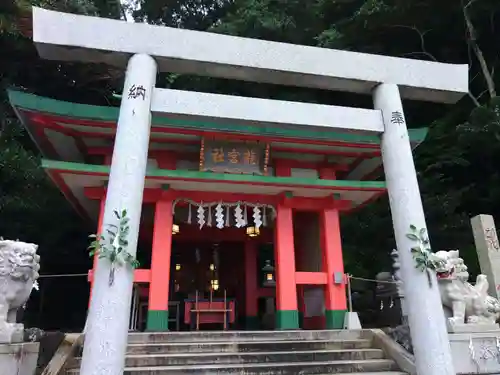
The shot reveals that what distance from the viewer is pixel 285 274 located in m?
7.78

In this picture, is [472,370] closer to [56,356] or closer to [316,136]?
[316,136]

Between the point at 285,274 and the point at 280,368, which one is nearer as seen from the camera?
the point at 280,368

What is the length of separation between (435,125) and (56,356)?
12.1 m

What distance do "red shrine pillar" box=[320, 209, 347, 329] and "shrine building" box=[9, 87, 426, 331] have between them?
2 centimetres

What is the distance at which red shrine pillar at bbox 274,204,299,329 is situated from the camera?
754cm

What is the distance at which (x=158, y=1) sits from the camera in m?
16.8

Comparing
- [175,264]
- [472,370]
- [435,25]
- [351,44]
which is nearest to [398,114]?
[472,370]

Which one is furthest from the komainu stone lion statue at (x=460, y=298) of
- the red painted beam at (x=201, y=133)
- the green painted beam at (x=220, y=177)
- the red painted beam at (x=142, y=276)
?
the red painted beam at (x=142, y=276)

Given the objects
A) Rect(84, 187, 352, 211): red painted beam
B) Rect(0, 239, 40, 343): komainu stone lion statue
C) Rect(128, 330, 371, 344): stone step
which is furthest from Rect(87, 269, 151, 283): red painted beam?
Rect(0, 239, 40, 343): komainu stone lion statue

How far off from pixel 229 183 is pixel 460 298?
4305 mm

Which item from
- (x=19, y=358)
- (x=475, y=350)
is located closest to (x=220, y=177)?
(x=19, y=358)

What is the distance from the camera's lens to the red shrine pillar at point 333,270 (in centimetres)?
782

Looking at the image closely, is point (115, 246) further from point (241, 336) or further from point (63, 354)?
point (241, 336)

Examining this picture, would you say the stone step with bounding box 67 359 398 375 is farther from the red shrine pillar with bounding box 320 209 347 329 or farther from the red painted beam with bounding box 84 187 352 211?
the red painted beam with bounding box 84 187 352 211
